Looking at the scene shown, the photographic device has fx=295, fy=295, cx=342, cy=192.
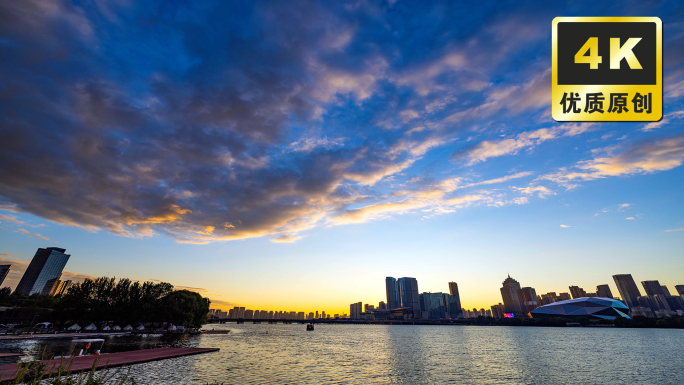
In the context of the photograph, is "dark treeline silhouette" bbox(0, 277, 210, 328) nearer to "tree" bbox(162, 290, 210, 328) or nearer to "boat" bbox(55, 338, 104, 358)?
"tree" bbox(162, 290, 210, 328)

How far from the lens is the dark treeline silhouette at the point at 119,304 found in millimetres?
94750

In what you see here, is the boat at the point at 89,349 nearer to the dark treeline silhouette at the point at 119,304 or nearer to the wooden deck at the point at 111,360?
the wooden deck at the point at 111,360

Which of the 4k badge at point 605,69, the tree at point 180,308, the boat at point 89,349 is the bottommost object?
the boat at point 89,349

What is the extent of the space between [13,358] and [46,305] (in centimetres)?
12514

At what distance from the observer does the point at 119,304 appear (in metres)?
102

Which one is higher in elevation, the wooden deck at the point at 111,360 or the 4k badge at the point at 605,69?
the 4k badge at the point at 605,69

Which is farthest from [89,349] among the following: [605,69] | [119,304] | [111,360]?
[605,69]

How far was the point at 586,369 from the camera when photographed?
52281mm

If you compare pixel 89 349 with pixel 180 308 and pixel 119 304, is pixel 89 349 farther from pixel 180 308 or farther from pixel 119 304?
pixel 119 304

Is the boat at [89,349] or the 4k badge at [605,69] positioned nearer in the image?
the 4k badge at [605,69]

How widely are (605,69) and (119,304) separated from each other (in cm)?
13273

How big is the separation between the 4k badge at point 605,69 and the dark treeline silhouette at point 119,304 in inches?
4718

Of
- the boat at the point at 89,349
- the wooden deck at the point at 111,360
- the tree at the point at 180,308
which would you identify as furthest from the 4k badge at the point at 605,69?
the tree at the point at 180,308

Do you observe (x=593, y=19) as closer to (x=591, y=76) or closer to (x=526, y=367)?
(x=591, y=76)
